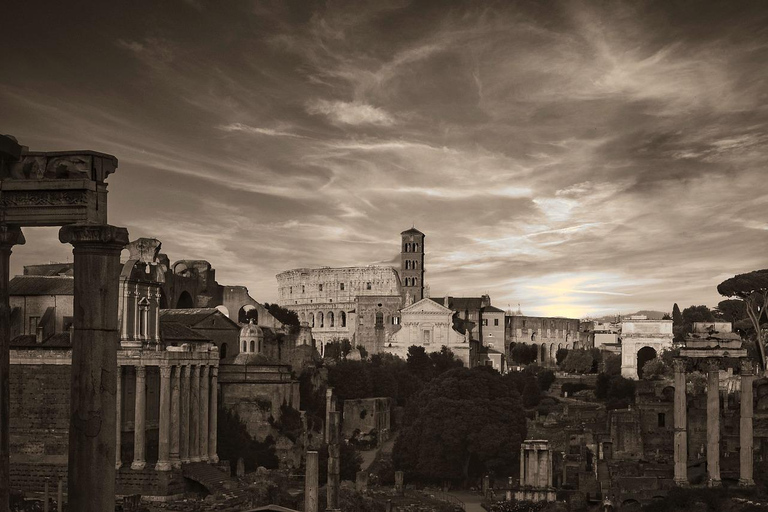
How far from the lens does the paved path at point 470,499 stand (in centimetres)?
3816

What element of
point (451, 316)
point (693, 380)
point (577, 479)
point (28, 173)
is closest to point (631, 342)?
point (451, 316)

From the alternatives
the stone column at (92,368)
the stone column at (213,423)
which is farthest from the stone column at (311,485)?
the stone column at (92,368)

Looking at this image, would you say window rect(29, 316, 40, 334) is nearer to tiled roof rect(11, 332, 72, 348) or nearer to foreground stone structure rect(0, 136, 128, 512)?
tiled roof rect(11, 332, 72, 348)

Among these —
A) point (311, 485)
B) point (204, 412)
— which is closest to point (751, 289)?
point (204, 412)

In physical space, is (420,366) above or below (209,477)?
above

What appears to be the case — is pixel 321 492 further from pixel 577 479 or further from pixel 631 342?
pixel 631 342

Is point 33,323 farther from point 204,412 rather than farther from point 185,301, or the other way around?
point 185,301

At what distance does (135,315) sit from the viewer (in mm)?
37406

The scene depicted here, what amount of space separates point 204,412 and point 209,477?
2890mm

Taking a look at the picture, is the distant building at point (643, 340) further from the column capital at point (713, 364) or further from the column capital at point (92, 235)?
the column capital at point (92, 235)

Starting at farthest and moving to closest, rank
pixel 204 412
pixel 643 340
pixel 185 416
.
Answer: pixel 643 340
pixel 204 412
pixel 185 416

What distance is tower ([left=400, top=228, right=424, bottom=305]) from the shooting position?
101 m

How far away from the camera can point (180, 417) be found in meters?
36.7

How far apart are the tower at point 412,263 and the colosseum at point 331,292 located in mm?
11026
